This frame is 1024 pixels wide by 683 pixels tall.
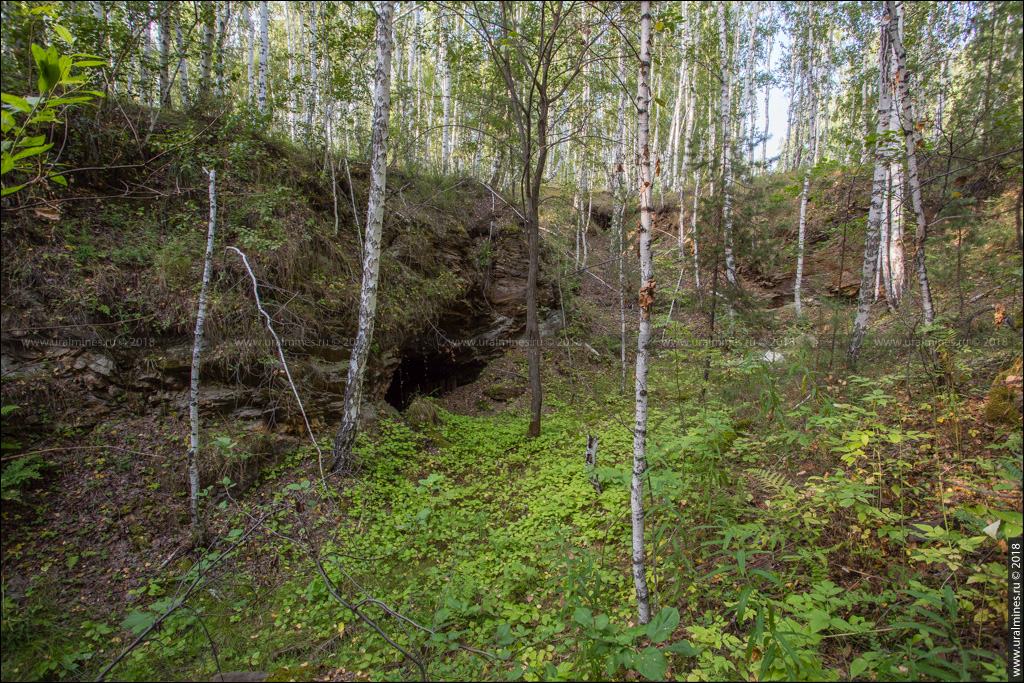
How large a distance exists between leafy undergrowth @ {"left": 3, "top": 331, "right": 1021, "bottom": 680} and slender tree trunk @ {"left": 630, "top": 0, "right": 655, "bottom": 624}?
0.27 metres

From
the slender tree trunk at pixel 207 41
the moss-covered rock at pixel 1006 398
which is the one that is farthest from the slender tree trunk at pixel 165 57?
the moss-covered rock at pixel 1006 398

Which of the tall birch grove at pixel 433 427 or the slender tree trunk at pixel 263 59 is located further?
the slender tree trunk at pixel 263 59

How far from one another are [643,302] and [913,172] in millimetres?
5925

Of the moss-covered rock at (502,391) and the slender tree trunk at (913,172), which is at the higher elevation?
the slender tree trunk at (913,172)

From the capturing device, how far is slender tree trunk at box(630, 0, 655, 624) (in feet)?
10.5

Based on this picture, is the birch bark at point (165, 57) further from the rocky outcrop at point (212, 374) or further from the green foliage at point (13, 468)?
the green foliage at point (13, 468)

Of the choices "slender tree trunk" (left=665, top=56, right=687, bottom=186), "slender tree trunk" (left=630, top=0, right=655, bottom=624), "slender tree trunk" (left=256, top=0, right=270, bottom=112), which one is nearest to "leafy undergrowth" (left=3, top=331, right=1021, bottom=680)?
"slender tree trunk" (left=630, top=0, right=655, bottom=624)

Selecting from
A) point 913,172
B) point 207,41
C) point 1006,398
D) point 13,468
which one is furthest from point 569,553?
point 207,41

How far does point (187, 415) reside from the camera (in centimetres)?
584

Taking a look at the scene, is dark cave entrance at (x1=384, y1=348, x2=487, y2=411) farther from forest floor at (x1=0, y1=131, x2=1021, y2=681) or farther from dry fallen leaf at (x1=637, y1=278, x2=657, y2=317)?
dry fallen leaf at (x1=637, y1=278, x2=657, y2=317)

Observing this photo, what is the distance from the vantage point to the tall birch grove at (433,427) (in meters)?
3.05

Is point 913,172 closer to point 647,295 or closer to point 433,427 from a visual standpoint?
point 647,295

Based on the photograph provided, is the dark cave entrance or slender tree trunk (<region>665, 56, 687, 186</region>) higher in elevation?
slender tree trunk (<region>665, 56, 687, 186</region>)

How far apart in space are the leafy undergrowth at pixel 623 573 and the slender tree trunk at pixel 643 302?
272 mm
